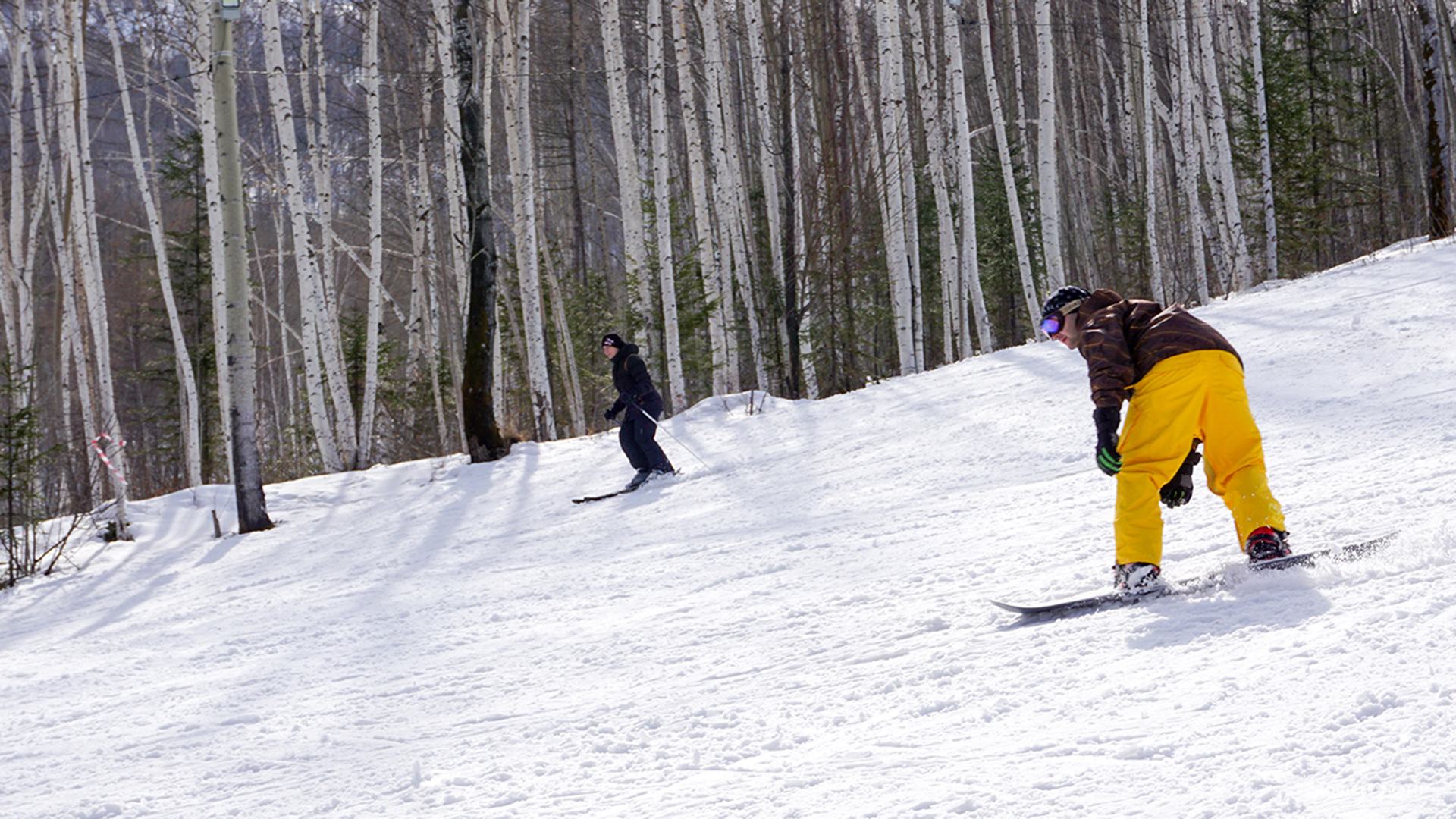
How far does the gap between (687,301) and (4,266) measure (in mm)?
10995

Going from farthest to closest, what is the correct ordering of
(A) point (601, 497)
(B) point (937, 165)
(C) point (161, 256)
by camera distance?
(B) point (937, 165)
(C) point (161, 256)
(A) point (601, 497)

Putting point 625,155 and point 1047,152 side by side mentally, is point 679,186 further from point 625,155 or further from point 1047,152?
point 1047,152

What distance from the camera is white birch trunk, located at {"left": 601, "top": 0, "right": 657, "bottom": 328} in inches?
530

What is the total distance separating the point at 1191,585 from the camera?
12.5 ft

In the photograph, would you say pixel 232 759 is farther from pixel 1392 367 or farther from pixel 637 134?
pixel 637 134

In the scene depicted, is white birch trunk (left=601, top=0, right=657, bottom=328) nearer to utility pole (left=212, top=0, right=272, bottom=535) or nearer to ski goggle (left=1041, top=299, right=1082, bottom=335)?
utility pole (left=212, top=0, right=272, bottom=535)

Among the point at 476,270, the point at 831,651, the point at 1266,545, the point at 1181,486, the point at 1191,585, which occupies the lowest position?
the point at 831,651

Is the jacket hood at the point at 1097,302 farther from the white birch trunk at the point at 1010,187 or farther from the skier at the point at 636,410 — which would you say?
the white birch trunk at the point at 1010,187

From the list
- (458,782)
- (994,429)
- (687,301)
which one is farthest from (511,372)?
(458,782)

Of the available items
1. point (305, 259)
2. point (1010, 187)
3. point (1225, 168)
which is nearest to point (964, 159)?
point (1010, 187)

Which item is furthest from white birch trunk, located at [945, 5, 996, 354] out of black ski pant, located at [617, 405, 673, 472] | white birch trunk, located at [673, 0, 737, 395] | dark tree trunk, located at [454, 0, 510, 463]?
black ski pant, located at [617, 405, 673, 472]

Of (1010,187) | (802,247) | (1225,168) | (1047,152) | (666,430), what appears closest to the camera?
(666,430)

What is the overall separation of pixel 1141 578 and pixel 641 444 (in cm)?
636

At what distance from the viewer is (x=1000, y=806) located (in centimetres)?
247
